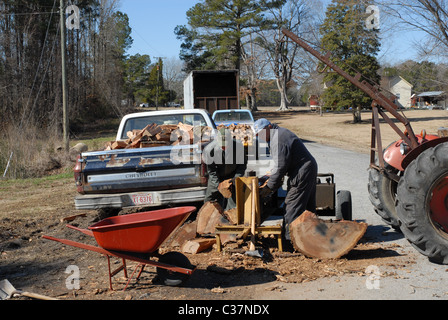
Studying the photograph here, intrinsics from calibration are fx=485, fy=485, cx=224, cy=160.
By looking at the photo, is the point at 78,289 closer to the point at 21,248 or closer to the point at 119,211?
the point at 21,248

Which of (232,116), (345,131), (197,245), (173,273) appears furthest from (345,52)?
(173,273)

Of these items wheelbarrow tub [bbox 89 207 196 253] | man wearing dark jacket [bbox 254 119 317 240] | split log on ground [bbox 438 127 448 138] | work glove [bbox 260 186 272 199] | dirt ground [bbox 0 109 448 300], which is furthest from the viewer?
split log on ground [bbox 438 127 448 138]

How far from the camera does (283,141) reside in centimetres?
627

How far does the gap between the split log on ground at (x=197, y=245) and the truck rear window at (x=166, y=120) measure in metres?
3.95

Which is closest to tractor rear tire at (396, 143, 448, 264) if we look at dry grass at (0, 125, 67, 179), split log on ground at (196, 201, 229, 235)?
split log on ground at (196, 201, 229, 235)

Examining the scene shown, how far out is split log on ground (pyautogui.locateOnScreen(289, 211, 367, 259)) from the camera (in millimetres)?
5938

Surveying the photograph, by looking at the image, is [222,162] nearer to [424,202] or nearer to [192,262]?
[192,262]

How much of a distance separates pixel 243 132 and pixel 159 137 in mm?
8487

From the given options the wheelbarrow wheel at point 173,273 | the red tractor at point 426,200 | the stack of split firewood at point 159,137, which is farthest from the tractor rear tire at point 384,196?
the wheelbarrow wheel at point 173,273

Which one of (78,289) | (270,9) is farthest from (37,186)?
(270,9)

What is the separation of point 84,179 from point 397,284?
5.10 meters

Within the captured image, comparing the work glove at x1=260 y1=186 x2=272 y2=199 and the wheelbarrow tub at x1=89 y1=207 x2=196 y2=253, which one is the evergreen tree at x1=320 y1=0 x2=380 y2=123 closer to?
the work glove at x1=260 y1=186 x2=272 y2=199

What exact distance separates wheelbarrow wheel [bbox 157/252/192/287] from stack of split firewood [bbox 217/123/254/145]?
33.4 feet

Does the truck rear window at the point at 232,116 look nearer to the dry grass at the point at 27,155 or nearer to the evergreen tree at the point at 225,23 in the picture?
the dry grass at the point at 27,155
